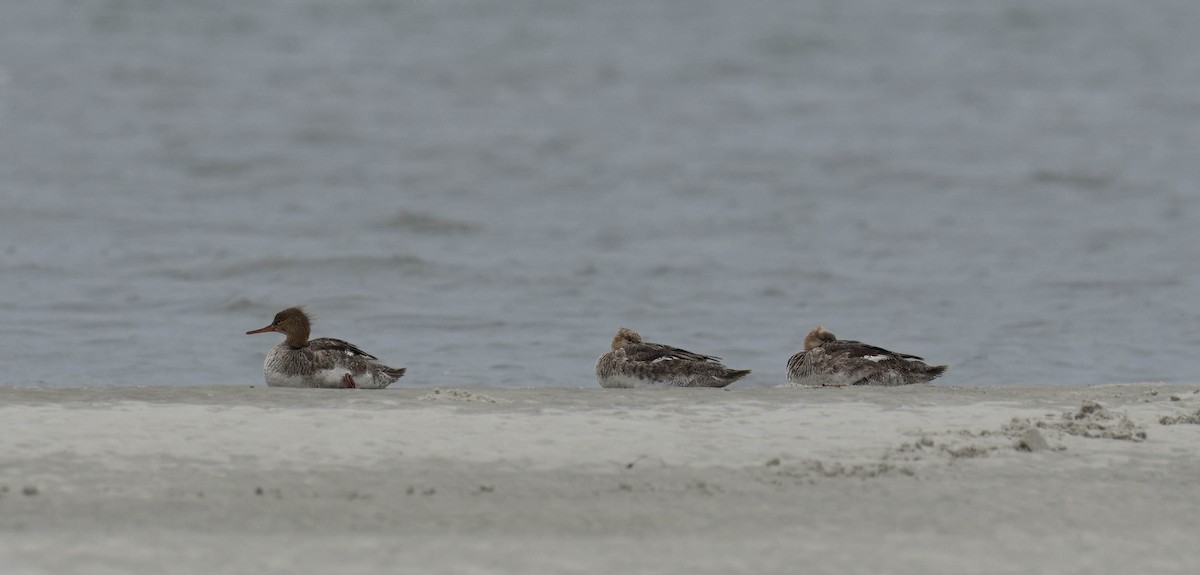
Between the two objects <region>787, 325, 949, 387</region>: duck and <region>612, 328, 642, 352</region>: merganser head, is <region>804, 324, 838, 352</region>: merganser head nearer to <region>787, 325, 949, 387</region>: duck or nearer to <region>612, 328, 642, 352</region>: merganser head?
<region>787, 325, 949, 387</region>: duck

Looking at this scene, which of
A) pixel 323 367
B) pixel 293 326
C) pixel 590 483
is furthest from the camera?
pixel 293 326

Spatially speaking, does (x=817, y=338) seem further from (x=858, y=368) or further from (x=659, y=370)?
(x=659, y=370)

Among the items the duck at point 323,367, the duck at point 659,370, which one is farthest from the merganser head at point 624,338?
the duck at point 323,367

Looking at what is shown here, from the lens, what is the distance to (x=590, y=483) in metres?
7.22

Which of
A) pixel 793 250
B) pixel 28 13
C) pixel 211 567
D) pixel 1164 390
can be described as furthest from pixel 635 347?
pixel 28 13

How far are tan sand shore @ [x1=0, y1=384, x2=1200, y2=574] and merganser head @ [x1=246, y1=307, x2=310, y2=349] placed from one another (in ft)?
4.25

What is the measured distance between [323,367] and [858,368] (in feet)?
10.4

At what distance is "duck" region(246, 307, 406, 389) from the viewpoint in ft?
32.7

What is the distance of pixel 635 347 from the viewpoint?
10.5 metres

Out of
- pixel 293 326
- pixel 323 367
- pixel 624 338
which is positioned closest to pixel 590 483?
pixel 323 367

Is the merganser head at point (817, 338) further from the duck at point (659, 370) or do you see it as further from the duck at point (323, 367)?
the duck at point (323, 367)

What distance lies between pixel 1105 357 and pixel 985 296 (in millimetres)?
2942

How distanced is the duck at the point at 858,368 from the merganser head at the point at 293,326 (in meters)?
3.03

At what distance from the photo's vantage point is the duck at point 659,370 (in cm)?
1035
